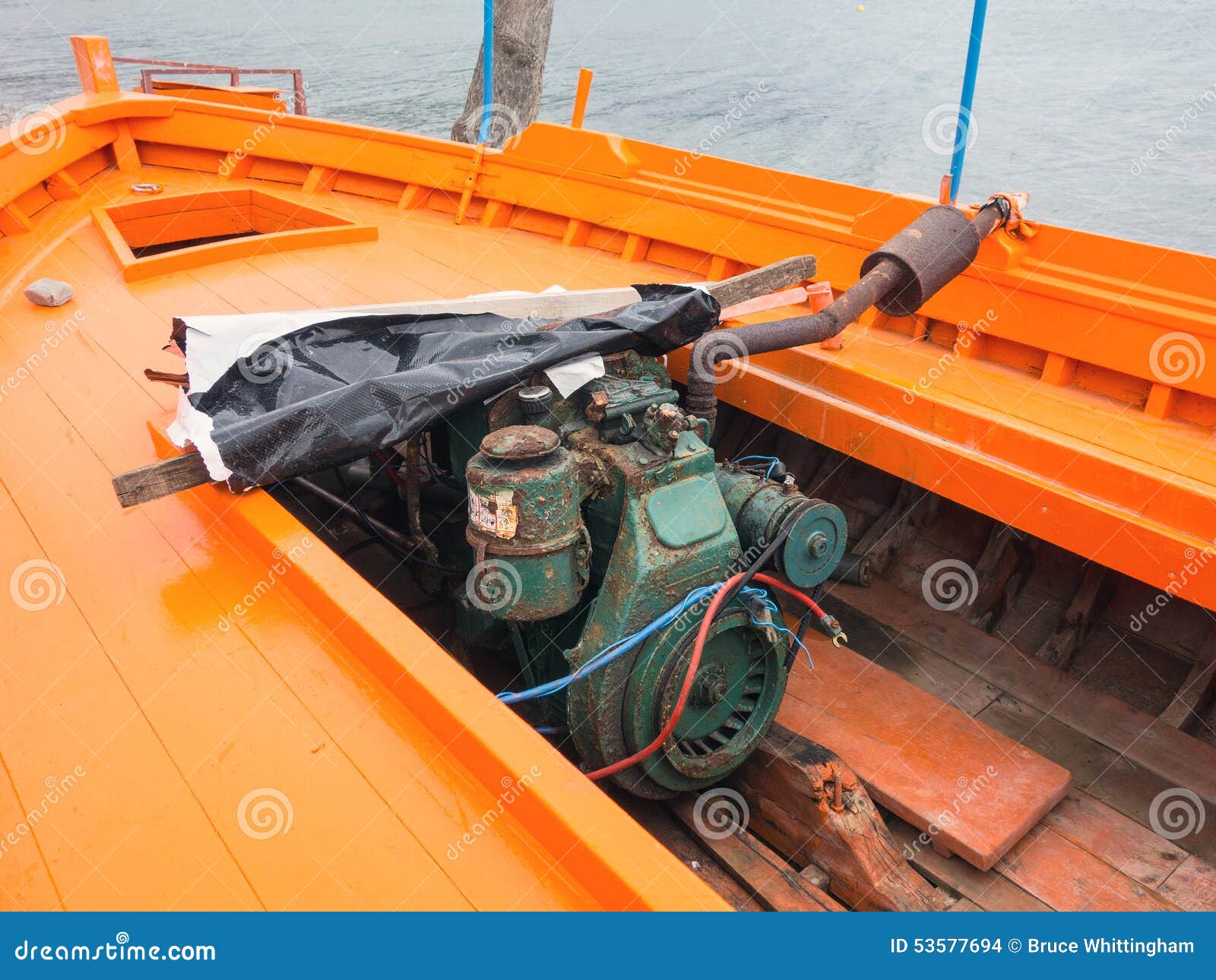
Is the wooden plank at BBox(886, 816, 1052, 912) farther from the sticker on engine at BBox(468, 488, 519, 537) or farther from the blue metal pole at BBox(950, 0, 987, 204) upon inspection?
the blue metal pole at BBox(950, 0, 987, 204)

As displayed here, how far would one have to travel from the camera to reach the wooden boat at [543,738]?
195 cm

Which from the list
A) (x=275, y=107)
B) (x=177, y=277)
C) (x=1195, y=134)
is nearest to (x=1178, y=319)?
(x=177, y=277)

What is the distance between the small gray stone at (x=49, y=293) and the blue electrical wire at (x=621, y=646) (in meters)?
3.03

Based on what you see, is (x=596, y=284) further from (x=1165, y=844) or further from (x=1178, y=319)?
(x=1165, y=844)

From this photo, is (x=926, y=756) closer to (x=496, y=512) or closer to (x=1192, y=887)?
(x=1192, y=887)

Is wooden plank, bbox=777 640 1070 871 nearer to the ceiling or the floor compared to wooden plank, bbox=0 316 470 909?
nearer to the floor

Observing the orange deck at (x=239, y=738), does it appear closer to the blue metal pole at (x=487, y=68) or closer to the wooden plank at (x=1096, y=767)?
the wooden plank at (x=1096, y=767)

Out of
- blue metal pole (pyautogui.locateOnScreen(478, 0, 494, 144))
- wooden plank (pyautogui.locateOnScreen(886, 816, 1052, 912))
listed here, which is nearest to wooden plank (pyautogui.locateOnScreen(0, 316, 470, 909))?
wooden plank (pyautogui.locateOnScreen(886, 816, 1052, 912))

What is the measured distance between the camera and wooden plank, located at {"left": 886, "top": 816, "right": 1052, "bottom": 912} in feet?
8.88

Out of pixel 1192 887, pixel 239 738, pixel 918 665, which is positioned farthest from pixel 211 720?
pixel 1192 887

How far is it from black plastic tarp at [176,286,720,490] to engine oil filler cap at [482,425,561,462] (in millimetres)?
265

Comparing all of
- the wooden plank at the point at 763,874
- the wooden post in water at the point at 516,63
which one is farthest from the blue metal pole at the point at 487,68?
the wooden plank at the point at 763,874

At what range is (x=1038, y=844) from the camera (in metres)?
2.89

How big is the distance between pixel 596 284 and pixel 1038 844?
274cm
